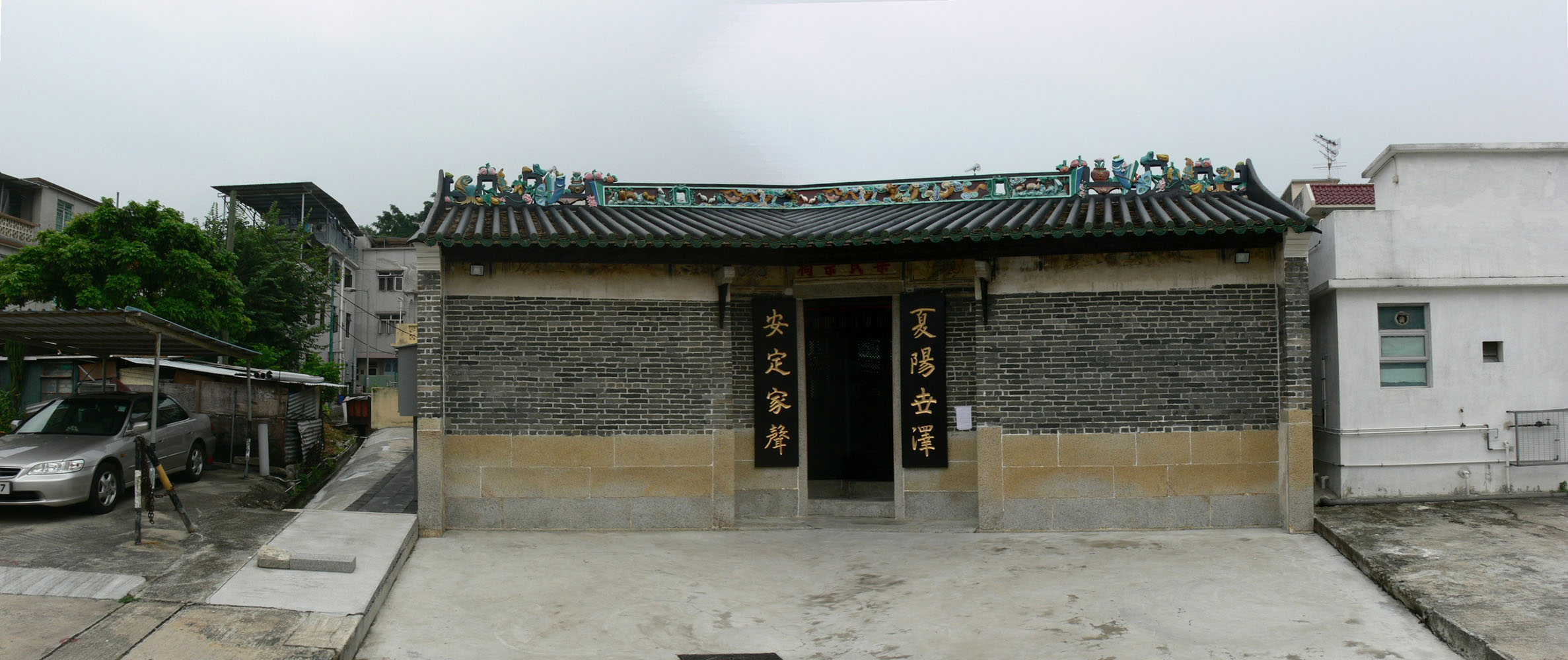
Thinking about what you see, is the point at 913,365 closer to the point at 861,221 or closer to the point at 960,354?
the point at 960,354

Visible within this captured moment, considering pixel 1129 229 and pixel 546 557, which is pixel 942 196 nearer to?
pixel 1129 229

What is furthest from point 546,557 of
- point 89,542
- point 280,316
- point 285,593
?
point 280,316

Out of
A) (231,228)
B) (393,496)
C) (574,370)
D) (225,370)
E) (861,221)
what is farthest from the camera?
(231,228)

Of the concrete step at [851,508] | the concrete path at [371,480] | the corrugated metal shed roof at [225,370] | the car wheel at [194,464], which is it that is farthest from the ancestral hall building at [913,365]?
the corrugated metal shed roof at [225,370]

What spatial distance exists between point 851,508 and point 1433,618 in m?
5.32

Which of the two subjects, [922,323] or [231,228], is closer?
[922,323]

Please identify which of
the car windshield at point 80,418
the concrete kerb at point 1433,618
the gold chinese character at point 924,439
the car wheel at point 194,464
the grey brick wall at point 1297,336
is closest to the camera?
the concrete kerb at point 1433,618

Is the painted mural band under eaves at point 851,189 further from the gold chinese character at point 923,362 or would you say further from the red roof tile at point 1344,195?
the gold chinese character at point 923,362

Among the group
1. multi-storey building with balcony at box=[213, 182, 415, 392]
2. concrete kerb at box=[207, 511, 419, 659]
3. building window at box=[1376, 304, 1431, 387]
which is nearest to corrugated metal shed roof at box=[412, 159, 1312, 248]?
building window at box=[1376, 304, 1431, 387]

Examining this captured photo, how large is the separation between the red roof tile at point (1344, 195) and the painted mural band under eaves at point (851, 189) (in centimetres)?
87

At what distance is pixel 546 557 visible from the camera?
320 inches

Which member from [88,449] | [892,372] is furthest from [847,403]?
[88,449]

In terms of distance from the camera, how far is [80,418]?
9469 millimetres

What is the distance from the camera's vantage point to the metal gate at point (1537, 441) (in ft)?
30.6
